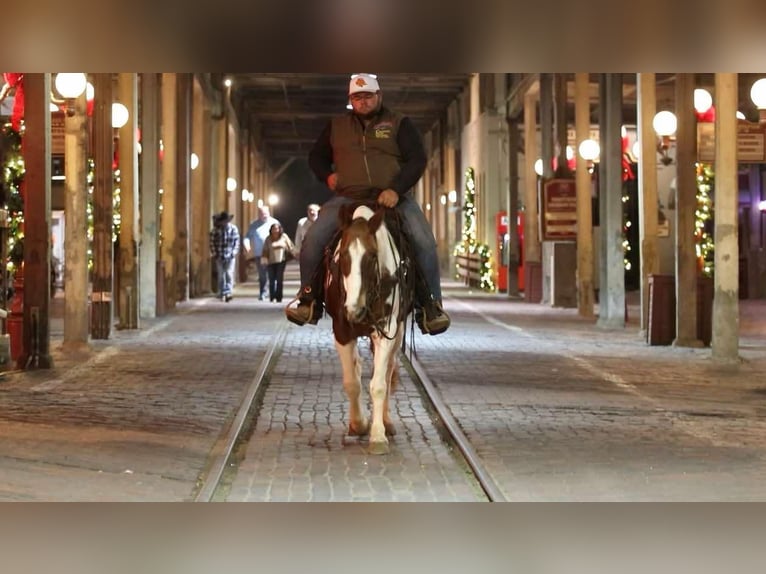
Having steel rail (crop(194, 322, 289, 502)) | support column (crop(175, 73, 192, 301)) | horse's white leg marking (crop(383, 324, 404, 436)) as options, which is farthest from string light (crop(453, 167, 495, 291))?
horse's white leg marking (crop(383, 324, 404, 436))

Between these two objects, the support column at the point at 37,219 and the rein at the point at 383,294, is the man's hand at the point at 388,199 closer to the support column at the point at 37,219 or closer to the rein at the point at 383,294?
the rein at the point at 383,294

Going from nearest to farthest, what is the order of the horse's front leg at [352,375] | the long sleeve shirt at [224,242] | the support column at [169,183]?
1. the horse's front leg at [352,375]
2. the support column at [169,183]
3. the long sleeve shirt at [224,242]

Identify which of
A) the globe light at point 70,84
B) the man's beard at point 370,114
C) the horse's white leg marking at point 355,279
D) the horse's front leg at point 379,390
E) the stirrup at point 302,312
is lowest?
the horse's front leg at point 379,390

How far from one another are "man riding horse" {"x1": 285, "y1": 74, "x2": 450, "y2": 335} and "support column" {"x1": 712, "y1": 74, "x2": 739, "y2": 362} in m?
6.73

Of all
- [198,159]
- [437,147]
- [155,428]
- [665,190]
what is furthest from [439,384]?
[437,147]

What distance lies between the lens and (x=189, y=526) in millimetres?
7410

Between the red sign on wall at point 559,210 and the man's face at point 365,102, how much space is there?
18.1m

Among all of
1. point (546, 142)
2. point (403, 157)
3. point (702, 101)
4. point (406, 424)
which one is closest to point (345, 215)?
A: point (403, 157)

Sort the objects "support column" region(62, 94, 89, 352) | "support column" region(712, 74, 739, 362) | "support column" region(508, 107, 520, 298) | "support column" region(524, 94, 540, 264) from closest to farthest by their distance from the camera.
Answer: "support column" region(712, 74, 739, 362) < "support column" region(62, 94, 89, 352) < "support column" region(524, 94, 540, 264) < "support column" region(508, 107, 520, 298)

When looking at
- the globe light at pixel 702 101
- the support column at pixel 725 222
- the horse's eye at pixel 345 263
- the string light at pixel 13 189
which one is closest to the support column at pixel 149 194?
the string light at pixel 13 189

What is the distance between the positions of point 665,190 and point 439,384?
103ft

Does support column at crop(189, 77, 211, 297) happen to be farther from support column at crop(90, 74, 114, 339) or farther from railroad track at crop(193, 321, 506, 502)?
railroad track at crop(193, 321, 506, 502)

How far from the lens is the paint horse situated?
9406 mm

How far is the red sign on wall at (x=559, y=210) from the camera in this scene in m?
28.0
